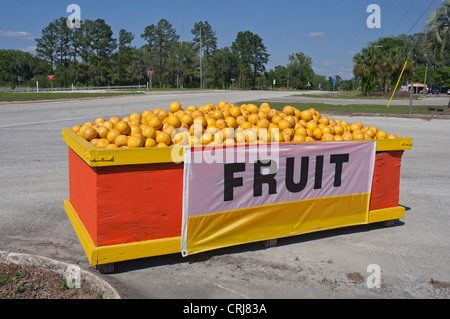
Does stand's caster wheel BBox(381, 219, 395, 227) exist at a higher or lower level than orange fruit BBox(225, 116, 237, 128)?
lower

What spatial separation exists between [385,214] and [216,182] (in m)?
2.45

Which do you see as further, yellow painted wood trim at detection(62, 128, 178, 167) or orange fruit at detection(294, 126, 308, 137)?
orange fruit at detection(294, 126, 308, 137)

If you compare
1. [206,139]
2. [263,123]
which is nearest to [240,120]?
[263,123]

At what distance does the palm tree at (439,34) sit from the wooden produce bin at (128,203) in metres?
26.8

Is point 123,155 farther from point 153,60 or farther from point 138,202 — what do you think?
point 153,60

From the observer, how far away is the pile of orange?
14.2ft

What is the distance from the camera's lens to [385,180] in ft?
17.2

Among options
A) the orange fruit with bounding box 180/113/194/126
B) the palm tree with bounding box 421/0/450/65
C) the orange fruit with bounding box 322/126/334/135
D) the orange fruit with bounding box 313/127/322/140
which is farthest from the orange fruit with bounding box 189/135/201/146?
the palm tree with bounding box 421/0/450/65

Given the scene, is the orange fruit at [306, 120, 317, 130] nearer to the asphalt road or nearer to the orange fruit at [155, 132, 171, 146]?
the asphalt road

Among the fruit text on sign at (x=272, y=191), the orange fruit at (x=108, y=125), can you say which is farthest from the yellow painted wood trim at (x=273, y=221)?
the orange fruit at (x=108, y=125)

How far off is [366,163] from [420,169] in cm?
448

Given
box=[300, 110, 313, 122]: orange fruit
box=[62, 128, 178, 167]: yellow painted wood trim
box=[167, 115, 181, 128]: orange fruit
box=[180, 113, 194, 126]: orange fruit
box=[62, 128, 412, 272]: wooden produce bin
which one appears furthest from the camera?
box=[300, 110, 313, 122]: orange fruit

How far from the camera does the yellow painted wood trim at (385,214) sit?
5164 millimetres

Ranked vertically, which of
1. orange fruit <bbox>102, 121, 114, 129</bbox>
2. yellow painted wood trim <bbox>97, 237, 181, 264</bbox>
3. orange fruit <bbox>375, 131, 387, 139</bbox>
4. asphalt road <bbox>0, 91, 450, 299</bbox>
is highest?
orange fruit <bbox>102, 121, 114, 129</bbox>
